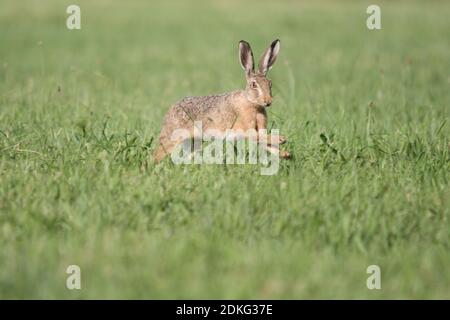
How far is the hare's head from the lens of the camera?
6566mm

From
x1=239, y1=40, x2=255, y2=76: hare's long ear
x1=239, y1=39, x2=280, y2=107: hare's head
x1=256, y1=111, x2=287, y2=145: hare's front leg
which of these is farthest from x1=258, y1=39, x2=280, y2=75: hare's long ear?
x1=256, y1=111, x2=287, y2=145: hare's front leg

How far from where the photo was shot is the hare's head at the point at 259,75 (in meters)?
6.57

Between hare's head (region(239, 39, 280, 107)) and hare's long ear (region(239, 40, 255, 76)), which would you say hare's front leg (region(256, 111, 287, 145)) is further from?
hare's long ear (region(239, 40, 255, 76))

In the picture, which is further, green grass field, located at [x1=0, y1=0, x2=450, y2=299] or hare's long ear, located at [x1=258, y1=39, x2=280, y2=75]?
hare's long ear, located at [x1=258, y1=39, x2=280, y2=75]

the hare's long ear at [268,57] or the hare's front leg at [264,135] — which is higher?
the hare's long ear at [268,57]

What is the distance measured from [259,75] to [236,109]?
1.29 feet

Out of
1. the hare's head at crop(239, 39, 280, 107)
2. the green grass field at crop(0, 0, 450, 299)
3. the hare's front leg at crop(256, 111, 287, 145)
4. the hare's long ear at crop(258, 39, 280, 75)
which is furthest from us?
the hare's long ear at crop(258, 39, 280, 75)

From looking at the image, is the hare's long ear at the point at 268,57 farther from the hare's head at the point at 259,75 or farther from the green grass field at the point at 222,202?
the green grass field at the point at 222,202

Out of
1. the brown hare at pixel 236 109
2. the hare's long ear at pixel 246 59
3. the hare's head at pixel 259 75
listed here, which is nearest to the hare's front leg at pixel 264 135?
the brown hare at pixel 236 109

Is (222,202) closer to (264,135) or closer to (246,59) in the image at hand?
(264,135)

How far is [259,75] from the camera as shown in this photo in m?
6.78

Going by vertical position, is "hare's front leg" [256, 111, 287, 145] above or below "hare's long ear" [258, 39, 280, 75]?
below

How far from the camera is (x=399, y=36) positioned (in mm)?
18250
